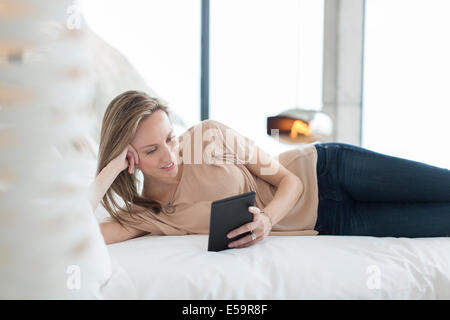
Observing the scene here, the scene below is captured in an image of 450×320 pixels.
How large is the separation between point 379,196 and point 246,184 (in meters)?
0.49

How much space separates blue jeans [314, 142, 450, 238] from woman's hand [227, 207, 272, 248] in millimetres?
341

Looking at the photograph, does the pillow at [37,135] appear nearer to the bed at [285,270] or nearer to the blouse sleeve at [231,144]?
the bed at [285,270]

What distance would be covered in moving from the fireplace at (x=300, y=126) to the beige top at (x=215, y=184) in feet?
1.32

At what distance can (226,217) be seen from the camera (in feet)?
3.92

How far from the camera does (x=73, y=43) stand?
18.8 inches

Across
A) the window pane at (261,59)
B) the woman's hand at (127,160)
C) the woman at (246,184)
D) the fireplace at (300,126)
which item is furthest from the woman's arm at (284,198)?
the window pane at (261,59)

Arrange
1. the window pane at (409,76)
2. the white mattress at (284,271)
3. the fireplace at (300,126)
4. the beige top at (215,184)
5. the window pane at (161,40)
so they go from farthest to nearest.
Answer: the window pane at (409,76) → the window pane at (161,40) → the beige top at (215,184) → the fireplace at (300,126) → the white mattress at (284,271)

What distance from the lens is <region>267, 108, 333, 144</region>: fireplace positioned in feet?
3.77

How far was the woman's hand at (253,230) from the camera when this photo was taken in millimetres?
1244

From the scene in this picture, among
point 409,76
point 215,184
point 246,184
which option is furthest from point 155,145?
point 409,76
